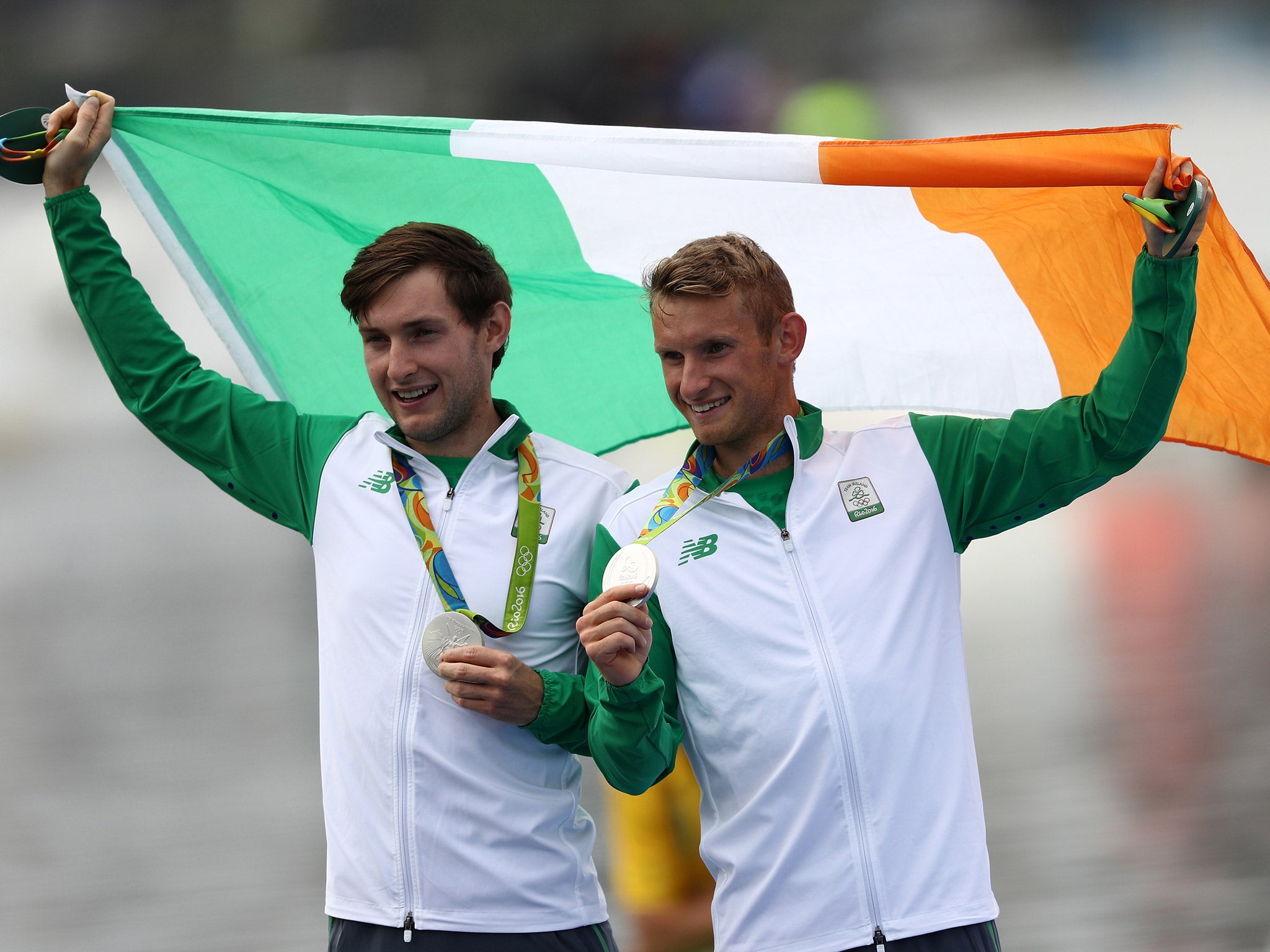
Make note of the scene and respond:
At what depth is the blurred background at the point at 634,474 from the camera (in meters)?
4.78

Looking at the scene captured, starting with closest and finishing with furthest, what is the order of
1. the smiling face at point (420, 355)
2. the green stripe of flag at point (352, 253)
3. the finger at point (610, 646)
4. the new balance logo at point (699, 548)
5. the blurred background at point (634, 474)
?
1. the finger at point (610, 646)
2. the new balance logo at point (699, 548)
3. the smiling face at point (420, 355)
4. the green stripe of flag at point (352, 253)
5. the blurred background at point (634, 474)

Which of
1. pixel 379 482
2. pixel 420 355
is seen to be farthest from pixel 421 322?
pixel 379 482

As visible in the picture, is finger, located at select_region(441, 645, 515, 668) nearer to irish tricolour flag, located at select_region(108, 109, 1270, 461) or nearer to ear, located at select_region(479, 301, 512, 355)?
ear, located at select_region(479, 301, 512, 355)

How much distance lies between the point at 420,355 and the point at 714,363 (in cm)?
51

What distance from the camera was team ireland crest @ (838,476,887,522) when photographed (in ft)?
6.59

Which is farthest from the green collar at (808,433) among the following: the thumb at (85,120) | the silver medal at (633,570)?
the thumb at (85,120)

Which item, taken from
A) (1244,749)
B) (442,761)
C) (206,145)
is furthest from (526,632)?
(1244,749)

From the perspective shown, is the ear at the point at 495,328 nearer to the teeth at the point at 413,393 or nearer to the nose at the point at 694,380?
the teeth at the point at 413,393

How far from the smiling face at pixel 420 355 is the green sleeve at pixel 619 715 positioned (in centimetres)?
35

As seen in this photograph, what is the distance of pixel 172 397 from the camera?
2238 mm

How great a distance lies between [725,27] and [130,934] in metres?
6.25

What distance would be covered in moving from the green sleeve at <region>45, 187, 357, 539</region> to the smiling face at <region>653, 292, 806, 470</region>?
659 millimetres

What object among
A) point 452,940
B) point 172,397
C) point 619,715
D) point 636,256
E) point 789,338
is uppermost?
point 636,256

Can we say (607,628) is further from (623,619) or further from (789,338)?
(789,338)
